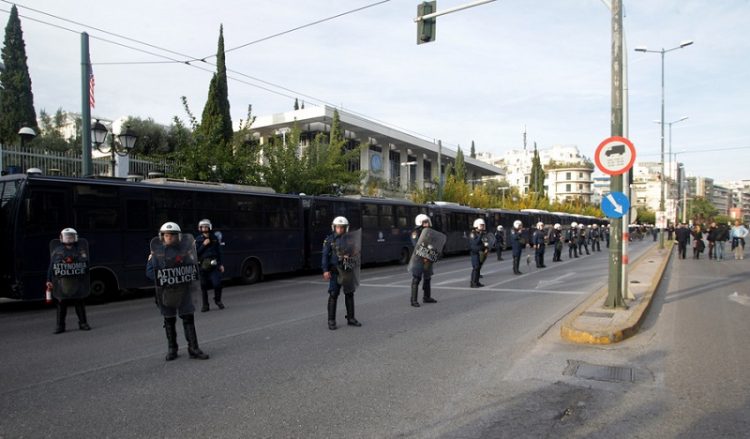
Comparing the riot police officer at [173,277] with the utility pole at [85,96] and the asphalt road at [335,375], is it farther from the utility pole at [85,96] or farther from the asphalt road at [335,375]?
the utility pole at [85,96]

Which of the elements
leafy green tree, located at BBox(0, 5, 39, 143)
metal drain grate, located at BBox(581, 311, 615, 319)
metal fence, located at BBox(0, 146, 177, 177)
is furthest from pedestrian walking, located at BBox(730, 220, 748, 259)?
leafy green tree, located at BBox(0, 5, 39, 143)

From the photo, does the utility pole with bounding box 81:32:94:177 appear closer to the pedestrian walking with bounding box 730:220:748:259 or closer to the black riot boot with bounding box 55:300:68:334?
the black riot boot with bounding box 55:300:68:334

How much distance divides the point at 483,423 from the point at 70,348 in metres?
5.68

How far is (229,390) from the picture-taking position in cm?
508

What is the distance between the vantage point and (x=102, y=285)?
11930mm

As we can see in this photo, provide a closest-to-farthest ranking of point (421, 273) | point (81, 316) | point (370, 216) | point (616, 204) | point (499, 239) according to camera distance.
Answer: point (81, 316) < point (616, 204) < point (421, 273) < point (499, 239) < point (370, 216)

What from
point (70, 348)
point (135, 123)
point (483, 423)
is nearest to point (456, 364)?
point (483, 423)

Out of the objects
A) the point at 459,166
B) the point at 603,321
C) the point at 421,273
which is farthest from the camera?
the point at 459,166

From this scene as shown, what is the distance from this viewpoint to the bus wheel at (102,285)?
1180 centimetres

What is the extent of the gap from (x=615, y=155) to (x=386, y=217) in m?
14.1

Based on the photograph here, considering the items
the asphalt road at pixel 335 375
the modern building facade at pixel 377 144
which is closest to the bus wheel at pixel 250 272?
the asphalt road at pixel 335 375

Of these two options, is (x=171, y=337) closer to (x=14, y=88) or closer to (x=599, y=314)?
(x=599, y=314)

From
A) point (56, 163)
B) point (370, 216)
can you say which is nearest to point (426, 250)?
point (370, 216)

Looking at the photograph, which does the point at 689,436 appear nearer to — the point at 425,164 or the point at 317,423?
the point at 317,423
